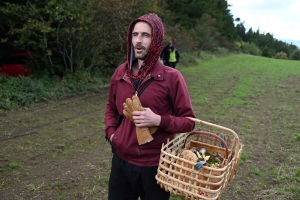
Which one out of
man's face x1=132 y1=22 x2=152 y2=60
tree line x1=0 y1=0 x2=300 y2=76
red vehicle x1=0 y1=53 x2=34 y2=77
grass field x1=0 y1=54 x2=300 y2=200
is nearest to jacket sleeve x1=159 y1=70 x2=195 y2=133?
man's face x1=132 y1=22 x2=152 y2=60

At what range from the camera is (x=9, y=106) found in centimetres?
773

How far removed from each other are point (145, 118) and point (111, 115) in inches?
22.6

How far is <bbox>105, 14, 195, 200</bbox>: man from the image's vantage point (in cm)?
209

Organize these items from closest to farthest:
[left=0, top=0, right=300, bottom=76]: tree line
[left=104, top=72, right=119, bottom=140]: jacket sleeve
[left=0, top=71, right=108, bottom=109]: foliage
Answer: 1. [left=104, top=72, right=119, bottom=140]: jacket sleeve
2. [left=0, top=71, right=108, bottom=109]: foliage
3. [left=0, top=0, right=300, bottom=76]: tree line

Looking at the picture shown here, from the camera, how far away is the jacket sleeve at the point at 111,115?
2393 mm

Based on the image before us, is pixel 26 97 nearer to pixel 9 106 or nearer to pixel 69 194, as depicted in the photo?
pixel 9 106

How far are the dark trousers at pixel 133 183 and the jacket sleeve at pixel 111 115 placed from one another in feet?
0.66

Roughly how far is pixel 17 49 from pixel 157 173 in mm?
10938

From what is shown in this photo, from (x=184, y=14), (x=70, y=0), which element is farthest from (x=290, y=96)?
(x=184, y=14)

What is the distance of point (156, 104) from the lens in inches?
83.3

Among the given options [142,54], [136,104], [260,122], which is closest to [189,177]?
[136,104]

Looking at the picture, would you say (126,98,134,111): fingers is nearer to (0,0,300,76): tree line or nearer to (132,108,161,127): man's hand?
(132,108,161,127): man's hand

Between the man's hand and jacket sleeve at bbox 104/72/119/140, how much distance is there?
428mm

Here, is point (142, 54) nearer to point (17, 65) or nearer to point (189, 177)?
point (189, 177)
